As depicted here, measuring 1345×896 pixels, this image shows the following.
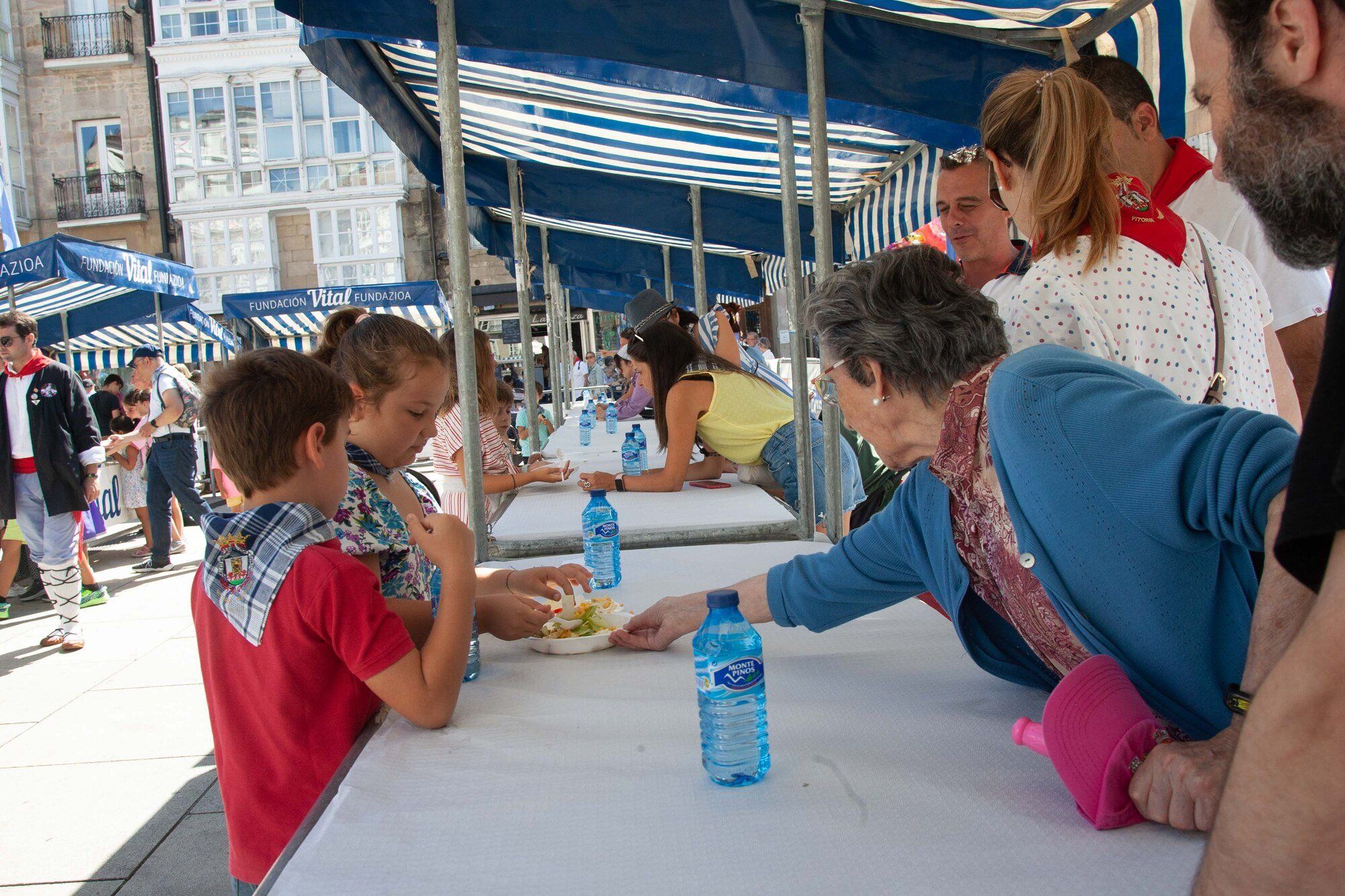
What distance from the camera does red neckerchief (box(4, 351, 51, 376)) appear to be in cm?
557

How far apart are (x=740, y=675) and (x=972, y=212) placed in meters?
2.10

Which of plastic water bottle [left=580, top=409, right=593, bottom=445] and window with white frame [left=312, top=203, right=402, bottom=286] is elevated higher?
window with white frame [left=312, top=203, right=402, bottom=286]

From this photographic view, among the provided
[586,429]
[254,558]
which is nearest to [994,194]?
[254,558]

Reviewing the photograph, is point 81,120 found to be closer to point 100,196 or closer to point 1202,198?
point 100,196

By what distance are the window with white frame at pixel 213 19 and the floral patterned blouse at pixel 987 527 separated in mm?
29008

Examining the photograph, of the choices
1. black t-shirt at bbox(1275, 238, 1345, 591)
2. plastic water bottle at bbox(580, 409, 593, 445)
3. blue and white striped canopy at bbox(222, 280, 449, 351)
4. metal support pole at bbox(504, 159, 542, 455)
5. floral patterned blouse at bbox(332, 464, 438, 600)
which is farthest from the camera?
blue and white striped canopy at bbox(222, 280, 449, 351)

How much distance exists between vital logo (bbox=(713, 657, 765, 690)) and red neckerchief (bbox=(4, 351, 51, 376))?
5.78 meters

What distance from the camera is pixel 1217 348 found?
171 cm

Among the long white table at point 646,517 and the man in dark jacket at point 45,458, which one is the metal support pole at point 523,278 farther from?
the man in dark jacket at point 45,458

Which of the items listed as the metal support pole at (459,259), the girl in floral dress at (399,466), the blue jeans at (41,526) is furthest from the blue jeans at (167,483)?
the girl in floral dress at (399,466)

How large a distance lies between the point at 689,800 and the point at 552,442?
19.5 ft

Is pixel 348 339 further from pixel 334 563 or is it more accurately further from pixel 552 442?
pixel 552 442

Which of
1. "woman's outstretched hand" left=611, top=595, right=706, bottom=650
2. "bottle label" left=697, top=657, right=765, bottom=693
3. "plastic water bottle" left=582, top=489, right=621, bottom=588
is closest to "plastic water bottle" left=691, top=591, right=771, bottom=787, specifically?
"bottle label" left=697, top=657, right=765, bottom=693

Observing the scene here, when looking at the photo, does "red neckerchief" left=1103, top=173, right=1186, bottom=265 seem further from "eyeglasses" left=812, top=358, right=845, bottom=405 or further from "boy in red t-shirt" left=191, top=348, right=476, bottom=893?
"boy in red t-shirt" left=191, top=348, right=476, bottom=893
